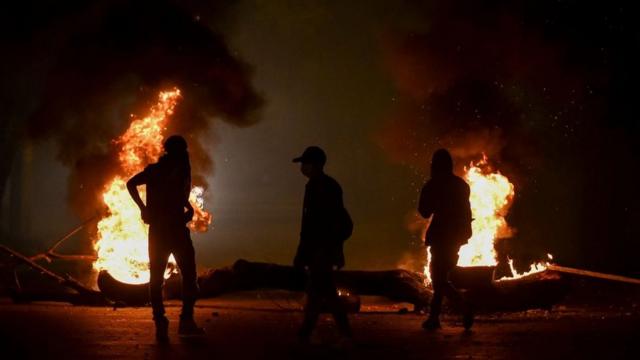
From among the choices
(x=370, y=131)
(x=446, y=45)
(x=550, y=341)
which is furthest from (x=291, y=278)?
(x=370, y=131)

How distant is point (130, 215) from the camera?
14703 millimetres

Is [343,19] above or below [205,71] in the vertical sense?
above

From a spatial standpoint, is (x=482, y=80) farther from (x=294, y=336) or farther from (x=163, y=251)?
(x=163, y=251)

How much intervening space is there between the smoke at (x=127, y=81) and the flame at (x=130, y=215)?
26.8 inches

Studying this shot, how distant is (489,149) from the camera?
17.5m

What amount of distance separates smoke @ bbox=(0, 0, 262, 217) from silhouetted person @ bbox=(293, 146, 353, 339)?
7948mm

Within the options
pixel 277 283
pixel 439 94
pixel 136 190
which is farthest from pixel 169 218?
pixel 439 94

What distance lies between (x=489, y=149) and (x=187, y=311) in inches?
357

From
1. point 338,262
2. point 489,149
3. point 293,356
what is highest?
point 489,149

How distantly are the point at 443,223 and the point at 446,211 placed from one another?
0.15 m

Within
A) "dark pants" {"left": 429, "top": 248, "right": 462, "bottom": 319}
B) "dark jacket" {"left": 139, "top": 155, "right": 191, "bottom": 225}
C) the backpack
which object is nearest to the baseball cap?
the backpack

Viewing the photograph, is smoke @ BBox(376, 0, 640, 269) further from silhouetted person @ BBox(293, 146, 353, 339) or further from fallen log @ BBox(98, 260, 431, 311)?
silhouetted person @ BBox(293, 146, 353, 339)

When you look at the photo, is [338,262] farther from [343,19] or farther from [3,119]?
[343,19]

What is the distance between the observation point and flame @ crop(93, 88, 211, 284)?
14.3 meters
